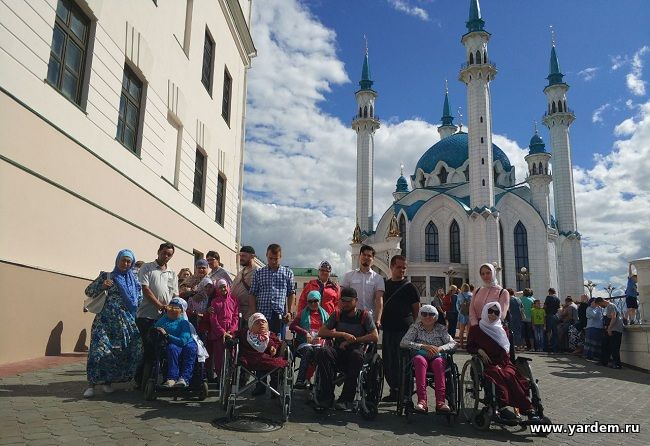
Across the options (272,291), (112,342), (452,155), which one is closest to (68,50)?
(112,342)

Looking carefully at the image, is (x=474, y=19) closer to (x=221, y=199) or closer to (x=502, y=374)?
(x=221, y=199)

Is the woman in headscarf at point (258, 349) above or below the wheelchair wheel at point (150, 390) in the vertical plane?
above

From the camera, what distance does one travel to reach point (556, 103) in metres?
45.6

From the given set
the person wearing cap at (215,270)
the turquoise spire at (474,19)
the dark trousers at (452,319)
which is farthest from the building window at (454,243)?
the person wearing cap at (215,270)

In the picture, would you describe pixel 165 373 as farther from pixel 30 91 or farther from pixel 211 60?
pixel 211 60

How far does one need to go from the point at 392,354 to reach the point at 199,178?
10846 mm

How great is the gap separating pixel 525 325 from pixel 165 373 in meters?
12.0

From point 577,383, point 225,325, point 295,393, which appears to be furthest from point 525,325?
point 225,325

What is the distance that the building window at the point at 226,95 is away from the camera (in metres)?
17.8

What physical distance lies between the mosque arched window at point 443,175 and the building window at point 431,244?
7832 millimetres

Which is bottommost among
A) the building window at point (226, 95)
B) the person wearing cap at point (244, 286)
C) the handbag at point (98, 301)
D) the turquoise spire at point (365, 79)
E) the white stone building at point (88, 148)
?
the handbag at point (98, 301)

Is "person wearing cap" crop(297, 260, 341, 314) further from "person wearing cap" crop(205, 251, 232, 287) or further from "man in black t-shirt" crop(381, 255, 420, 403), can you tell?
"person wearing cap" crop(205, 251, 232, 287)

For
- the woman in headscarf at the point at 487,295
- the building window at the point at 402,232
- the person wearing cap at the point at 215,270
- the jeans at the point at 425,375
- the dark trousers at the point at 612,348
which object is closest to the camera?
the jeans at the point at 425,375

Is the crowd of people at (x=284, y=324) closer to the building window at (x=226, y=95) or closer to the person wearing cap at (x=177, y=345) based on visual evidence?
the person wearing cap at (x=177, y=345)
